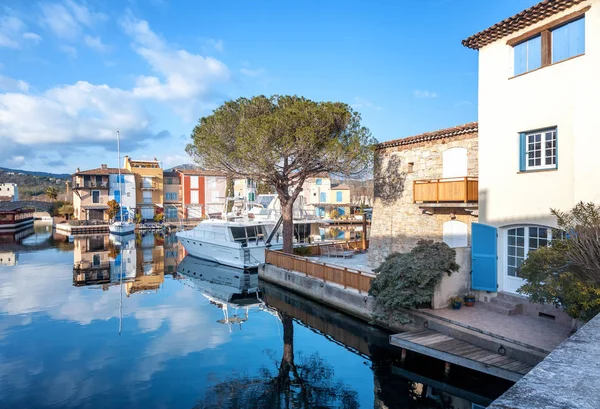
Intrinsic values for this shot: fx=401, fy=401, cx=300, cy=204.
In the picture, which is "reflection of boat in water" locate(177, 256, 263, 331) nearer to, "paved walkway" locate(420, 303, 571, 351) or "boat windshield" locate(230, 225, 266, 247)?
"boat windshield" locate(230, 225, 266, 247)

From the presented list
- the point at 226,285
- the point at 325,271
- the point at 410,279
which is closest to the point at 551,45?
the point at 410,279

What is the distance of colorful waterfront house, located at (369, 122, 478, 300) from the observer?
42.8 ft

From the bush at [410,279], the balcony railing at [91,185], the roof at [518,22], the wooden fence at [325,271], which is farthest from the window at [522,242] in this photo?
the balcony railing at [91,185]

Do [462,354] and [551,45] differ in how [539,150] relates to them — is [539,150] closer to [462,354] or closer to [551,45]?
[551,45]

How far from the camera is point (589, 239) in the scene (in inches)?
302

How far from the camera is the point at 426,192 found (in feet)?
46.2

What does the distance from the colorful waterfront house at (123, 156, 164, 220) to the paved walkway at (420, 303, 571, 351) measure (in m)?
53.1

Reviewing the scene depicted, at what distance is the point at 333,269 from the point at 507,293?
5.81 m

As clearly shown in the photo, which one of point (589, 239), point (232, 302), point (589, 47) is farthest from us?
point (232, 302)

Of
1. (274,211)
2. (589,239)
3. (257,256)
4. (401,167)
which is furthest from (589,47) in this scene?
(274,211)

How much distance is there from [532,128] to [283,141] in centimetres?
974

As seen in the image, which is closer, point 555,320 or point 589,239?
point 589,239

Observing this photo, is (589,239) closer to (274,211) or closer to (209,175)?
(274,211)

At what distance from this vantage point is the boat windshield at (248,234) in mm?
23812
